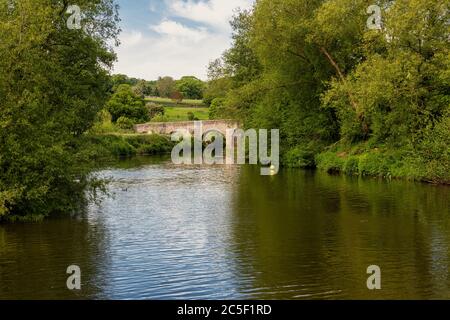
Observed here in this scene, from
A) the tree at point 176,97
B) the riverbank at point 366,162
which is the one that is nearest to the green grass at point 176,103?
the tree at point 176,97

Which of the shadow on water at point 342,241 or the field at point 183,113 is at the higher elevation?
the field at point 183,113

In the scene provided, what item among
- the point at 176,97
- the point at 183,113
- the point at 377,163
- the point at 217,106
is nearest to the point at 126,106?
the point at 183,113

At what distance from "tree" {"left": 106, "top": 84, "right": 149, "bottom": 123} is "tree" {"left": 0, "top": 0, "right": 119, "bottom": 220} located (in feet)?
244

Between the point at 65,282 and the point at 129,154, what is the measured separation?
6283 cm

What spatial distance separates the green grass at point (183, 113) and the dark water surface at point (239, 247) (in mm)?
84181

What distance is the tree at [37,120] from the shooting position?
22375mm

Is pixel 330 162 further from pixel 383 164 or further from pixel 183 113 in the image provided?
pixel 183 113

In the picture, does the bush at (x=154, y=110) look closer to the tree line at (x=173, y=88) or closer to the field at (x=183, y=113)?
the field at (x=183, y=113)

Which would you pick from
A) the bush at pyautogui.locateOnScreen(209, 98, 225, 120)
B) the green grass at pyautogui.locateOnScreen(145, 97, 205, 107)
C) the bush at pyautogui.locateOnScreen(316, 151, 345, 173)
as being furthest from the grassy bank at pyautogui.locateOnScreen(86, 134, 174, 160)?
the green grass at pyautogui.locateOnScreen(145, 97, 205, 107)

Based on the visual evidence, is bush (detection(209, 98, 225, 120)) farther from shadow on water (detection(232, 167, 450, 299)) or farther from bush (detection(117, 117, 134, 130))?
shadow on water (detection(232, 167, 450, 299))

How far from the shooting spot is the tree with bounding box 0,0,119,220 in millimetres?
22375

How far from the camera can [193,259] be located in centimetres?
1733

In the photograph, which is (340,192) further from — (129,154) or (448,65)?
(129,154)

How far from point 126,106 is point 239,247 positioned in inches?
3442
